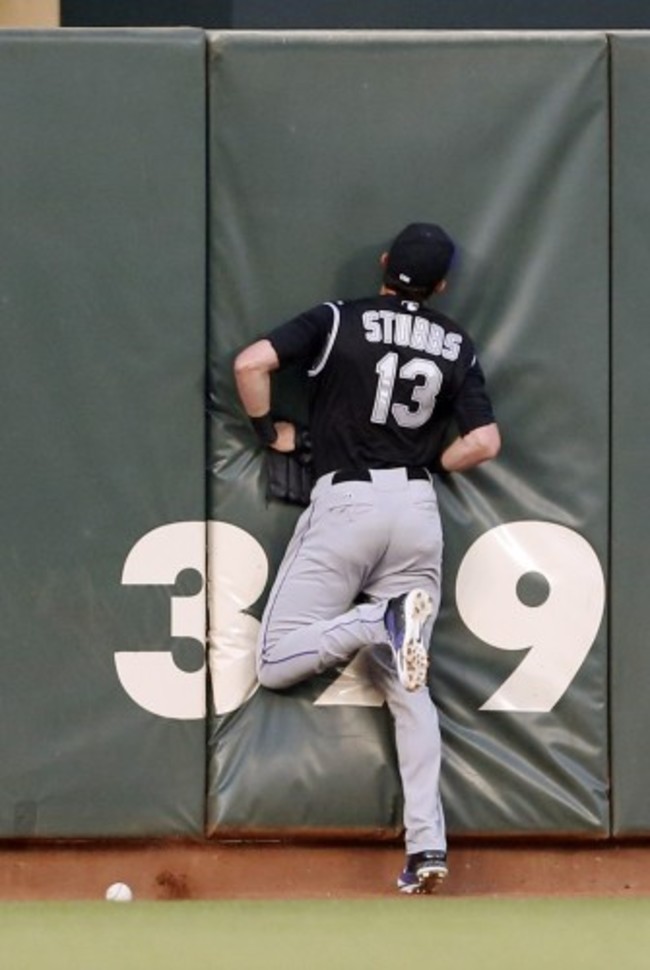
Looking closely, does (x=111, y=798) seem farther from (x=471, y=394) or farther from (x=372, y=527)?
(x=471, y=394)

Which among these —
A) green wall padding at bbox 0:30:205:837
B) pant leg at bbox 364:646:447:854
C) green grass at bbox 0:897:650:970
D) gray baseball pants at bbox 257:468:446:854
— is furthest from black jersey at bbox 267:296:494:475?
green grass at bbox 0:897:650:970

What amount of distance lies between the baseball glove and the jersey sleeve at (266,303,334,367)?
350 millimetres

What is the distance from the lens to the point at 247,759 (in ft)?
26.2

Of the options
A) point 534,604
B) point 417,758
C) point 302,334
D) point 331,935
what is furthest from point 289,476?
point 331,935

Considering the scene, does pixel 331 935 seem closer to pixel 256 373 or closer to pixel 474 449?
pixel 474 449

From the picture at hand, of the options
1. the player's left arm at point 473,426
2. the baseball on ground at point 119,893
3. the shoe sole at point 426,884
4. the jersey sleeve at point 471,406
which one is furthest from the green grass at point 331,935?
the jersey sleeve at point 471,406

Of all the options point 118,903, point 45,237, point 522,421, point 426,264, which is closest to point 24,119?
point 45,237

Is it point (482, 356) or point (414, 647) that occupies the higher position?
point (482, 356)

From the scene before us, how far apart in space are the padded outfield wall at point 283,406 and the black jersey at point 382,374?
0.71ft

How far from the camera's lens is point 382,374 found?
7.83m

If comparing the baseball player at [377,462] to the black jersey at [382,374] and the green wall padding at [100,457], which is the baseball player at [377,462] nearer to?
the black jersey at [382,374]

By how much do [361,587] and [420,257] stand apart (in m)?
1.14

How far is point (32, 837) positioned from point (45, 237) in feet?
6.75

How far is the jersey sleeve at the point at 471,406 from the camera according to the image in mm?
7859
